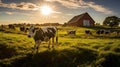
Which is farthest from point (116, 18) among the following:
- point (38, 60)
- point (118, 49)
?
point (38, 60)

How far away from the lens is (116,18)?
7850 cm

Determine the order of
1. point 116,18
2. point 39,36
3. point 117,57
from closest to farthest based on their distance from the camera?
point 117,57, point 39,36, point 116,18

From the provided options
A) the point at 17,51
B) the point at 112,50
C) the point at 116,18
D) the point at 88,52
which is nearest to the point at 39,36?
the point at 17,51

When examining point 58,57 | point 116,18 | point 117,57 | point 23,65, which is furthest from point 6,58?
point 116,18

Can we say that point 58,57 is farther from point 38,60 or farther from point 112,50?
point 112,50

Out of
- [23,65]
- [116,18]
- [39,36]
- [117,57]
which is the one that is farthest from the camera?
[116,18]

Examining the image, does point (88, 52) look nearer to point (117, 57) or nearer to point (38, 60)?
point (117, 57)

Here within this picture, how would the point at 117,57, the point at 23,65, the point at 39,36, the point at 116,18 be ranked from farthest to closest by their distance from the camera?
1. the point at 116,18
2. the point at 39,36
3. the point at 117,57
4. the point at 23,65

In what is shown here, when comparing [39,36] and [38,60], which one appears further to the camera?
[39,36]

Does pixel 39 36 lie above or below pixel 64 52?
above

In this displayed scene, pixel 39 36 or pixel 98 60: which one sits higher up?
pixel 39 36

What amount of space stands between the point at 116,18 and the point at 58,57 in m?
65.0

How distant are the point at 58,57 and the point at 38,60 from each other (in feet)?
6.51

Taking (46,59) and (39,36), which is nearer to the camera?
(46,59)
